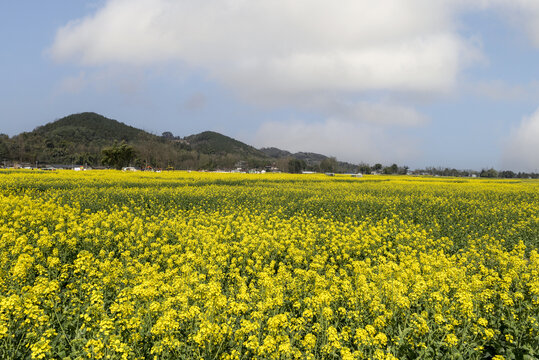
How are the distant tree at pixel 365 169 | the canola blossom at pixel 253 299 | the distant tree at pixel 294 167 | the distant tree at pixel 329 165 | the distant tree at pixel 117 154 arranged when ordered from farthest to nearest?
the distant tree at pixel 365 169 < the distant tree at pixel 329 165 < the distant tree at pixel 294 167 < the distant tree at pixel 117 154 < the canola blossom at pixel 253 299

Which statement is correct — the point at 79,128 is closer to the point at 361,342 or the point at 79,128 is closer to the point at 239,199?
the point at 239,199

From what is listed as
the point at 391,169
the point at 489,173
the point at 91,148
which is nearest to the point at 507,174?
the point at 489,173

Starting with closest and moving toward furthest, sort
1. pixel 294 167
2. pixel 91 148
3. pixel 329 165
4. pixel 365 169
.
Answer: pixel 91 148 < pixel 294 167 < pixel 329 165 < pixel 365 169

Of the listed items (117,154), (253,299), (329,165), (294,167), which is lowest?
(253,299)

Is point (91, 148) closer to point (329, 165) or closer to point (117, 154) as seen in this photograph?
point (117, 154)

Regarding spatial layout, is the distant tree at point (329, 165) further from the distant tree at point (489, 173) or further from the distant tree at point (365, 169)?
the distant tree at point (489, 173)

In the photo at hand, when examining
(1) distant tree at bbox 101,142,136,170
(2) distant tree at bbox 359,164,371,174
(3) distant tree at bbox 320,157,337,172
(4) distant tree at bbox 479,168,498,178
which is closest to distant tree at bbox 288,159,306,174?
(3) distant tree at bbox 320,157,337,172

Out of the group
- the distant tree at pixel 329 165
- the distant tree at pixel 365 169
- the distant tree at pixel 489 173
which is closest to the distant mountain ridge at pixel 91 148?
the distant tree at pixel 329 165

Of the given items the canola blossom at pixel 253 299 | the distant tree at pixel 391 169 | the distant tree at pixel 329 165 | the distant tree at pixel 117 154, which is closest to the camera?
the canola blossom at pixel 253 299

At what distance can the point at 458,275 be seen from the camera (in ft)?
22.0

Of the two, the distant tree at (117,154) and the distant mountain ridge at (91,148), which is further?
the distant mountain ridge at (91,148)

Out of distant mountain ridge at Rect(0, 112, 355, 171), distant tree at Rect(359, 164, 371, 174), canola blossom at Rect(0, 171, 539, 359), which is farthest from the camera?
distant tree at Rect(359, 164, 371, 174)

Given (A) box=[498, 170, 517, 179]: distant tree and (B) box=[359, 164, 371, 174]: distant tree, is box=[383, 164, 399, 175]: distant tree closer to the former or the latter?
(B) box=[359, 164, 371, 174]: distant tree

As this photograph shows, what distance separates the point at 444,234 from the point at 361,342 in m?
12.2
